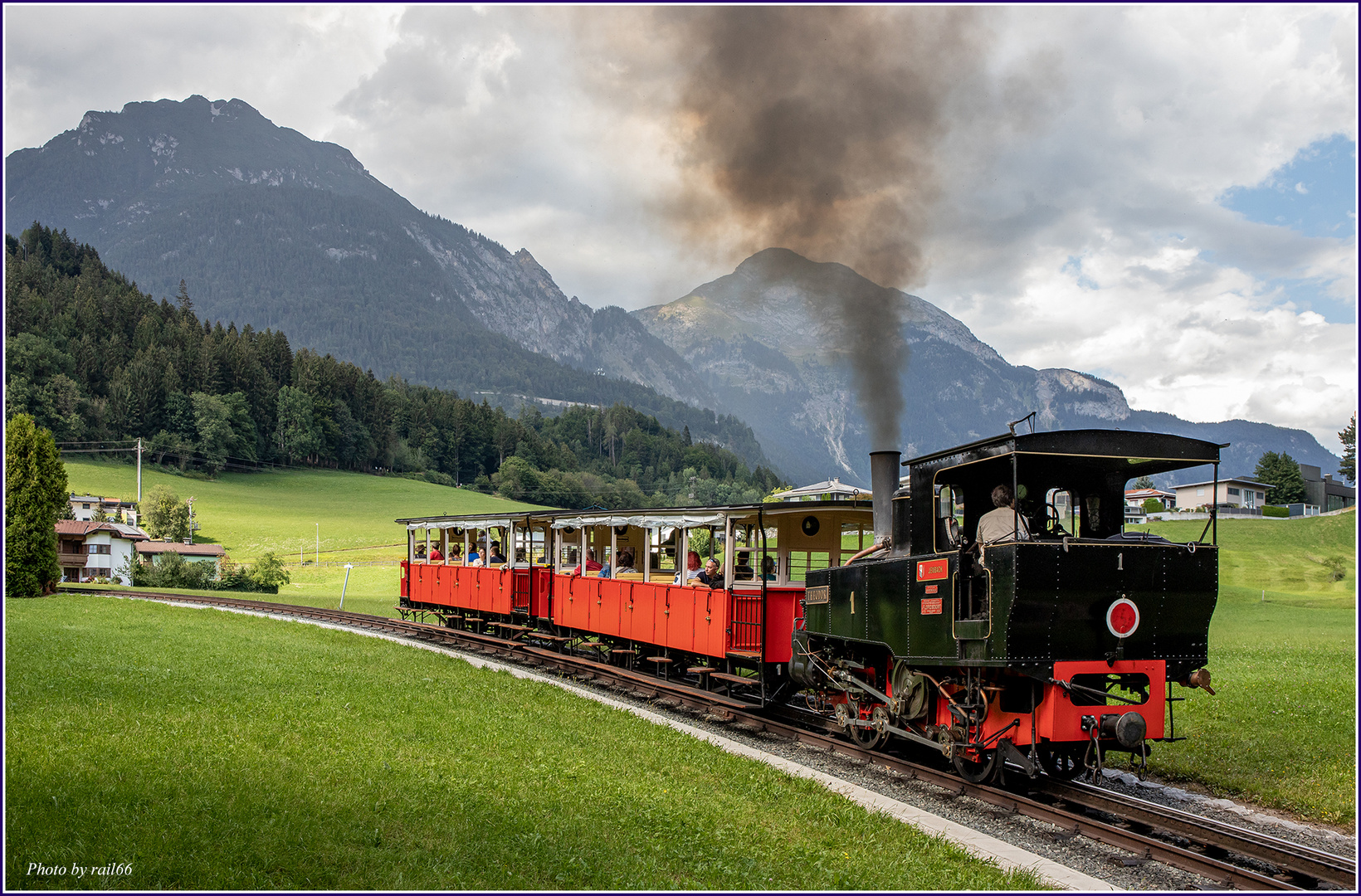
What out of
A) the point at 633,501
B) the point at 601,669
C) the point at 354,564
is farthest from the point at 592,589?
the point at 633,501

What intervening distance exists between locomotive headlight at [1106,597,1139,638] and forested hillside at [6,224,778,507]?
365 feet

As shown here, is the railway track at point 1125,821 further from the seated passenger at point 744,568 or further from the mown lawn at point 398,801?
the seated passenger at point 744,568

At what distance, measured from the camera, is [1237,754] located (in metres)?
11.5

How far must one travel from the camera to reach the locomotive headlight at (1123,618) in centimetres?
920

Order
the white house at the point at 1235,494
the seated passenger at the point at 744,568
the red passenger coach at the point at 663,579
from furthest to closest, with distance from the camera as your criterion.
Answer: the white house at the point at 1235,494
the seated passenger at the point at 744,568
the red passenger coach at the point at 663,579

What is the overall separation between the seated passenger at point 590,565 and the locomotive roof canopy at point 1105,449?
12.3 metres

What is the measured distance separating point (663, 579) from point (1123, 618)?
10533 millimetres

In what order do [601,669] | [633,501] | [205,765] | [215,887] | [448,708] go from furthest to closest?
[633,501] < [601,669] < [448,708] < [205,765] < [215,887]

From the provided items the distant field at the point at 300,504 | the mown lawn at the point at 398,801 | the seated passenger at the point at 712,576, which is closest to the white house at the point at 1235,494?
the distant field at the point at 300,504

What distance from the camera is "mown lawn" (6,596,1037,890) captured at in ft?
21.9

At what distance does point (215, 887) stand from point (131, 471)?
10343 cm

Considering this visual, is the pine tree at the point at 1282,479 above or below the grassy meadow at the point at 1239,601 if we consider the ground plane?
above

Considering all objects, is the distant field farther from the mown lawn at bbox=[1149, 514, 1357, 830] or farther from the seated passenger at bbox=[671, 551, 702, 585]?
the mown lawn at bbox=[1149, 514, 1357, 830]

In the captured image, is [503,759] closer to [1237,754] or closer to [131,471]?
[1237,754]
